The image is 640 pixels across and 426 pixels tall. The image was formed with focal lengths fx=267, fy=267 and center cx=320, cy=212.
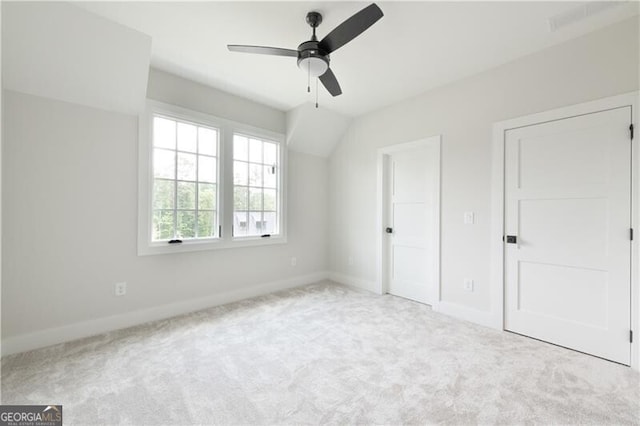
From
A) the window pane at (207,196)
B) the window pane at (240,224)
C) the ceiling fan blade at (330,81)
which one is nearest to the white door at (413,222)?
the ceiling fan blade at (330,81)

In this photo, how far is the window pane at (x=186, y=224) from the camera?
10.5 feet

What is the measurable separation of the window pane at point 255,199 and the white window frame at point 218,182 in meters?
0.33

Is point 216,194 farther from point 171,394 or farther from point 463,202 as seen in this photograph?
point 463,202

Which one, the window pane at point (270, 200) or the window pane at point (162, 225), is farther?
the window pane at point (270, 200)

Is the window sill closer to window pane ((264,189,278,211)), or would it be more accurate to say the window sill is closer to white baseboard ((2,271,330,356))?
window pane ((264,189,278,211))

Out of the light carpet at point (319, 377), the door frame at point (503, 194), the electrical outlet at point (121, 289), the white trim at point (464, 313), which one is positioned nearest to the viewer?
the light carpet at point (319, 377)

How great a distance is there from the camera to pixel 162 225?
308 cm

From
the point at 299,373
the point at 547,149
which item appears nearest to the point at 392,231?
the point at 547,149

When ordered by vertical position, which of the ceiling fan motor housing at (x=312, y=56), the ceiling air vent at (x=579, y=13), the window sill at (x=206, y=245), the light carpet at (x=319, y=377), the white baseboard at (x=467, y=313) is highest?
the ceiling air vent at (x=579, y=13)

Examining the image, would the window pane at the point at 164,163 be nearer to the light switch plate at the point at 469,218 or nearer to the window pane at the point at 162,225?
the window pane at the point at 162,225

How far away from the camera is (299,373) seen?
2.00 meters

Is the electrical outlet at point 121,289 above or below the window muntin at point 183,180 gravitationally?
below

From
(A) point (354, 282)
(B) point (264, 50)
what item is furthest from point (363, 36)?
(A) point (354, 282)

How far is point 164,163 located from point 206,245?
42.7 inches
